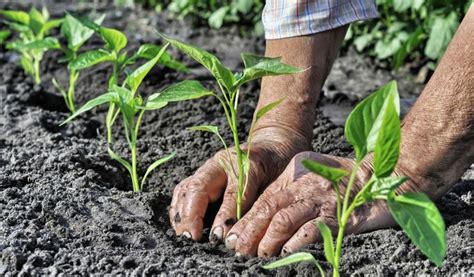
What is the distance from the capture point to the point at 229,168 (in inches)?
89.7

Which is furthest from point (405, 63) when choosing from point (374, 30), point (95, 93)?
point (95, 93)

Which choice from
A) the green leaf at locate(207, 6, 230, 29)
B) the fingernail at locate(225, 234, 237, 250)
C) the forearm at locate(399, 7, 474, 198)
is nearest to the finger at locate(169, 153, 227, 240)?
the fingernail at locate(225, 234, 237, 250)

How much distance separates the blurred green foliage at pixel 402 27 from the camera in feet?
13.1

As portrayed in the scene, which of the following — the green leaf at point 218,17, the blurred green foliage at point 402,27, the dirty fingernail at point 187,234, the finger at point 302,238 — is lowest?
the green leaf at point 218,17

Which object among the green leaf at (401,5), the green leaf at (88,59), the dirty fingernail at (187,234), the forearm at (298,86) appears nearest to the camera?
the dirty fingernail at (187,234)

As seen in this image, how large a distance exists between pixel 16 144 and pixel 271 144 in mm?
1009

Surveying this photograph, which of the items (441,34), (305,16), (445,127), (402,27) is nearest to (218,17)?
(402,27)

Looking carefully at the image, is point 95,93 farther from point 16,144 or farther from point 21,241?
point 21,241

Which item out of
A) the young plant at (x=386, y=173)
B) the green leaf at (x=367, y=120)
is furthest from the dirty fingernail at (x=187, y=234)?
the green leaf at (x=367, y=120)

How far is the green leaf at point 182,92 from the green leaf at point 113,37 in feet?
2.66

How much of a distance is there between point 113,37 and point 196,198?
849 mm

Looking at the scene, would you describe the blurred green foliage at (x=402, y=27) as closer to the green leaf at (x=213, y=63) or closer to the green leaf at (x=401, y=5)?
the green leaf at (x=401, y=5)

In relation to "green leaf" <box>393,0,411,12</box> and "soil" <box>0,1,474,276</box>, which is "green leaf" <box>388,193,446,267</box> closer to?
"soil" <box>0,1,474,276</box>

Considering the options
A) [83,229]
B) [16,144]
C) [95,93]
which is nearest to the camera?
[83,229]
